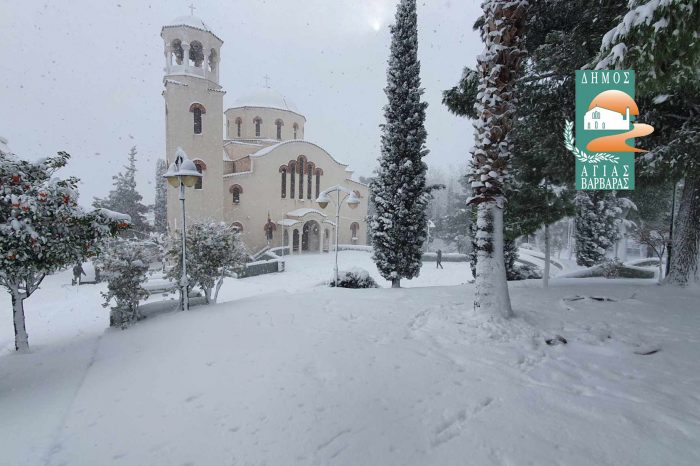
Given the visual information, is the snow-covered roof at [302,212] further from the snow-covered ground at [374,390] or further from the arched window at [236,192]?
the snow-covered ground at [374,390]

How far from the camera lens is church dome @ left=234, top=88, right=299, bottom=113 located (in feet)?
117

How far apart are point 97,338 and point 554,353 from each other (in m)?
10.1

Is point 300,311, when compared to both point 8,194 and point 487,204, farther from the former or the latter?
point 8,194

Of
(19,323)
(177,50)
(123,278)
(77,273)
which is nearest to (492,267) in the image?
(123,278)

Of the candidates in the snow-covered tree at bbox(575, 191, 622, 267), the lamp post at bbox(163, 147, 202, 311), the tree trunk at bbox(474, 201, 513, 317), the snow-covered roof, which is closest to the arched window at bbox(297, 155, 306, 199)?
the snow-covered roof

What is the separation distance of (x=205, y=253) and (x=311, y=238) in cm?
2352

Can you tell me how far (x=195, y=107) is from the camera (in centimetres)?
2683

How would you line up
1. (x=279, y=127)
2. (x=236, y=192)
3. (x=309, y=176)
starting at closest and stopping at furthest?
(x=236, y=192) → (x=309, y=176) → (x=279, y=127)

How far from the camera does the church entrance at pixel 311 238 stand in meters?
34.0

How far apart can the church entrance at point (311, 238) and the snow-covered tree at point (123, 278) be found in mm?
24094

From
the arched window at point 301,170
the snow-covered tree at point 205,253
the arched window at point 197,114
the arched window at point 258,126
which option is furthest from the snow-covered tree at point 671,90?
the arched window at point 258,126

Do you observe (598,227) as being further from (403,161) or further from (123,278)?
(123,278)

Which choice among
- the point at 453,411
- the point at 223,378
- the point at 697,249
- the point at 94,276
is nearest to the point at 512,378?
the point at 453,411

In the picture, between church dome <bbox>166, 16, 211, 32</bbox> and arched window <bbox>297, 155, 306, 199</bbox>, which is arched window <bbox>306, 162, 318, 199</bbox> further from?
church dome <bbox>166, 16, 211, 32</bbox>
